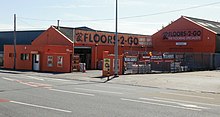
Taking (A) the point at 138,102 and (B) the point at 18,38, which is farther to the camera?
(B) the point at 18,38

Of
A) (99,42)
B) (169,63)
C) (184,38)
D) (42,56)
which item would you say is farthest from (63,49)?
(184,38)

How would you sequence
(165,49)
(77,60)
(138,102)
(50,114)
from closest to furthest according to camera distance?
(50,114) < (138,102) < (77,60) < (165,49)

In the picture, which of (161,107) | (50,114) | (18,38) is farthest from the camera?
(18,38)

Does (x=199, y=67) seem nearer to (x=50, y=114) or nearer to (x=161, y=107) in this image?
(x=161, y=107)

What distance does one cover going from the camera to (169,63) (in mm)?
39031

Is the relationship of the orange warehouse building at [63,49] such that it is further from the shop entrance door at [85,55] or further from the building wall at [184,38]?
the building wall at [184,38]

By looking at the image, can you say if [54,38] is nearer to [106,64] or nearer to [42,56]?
[42,56]

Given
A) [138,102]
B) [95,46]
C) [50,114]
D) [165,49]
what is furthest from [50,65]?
[50,114]

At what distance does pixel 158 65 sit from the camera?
39.4 meters

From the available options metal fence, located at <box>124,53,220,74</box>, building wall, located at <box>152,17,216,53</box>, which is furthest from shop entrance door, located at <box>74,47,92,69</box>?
building wall, located at <box>152,17,216,53</box>

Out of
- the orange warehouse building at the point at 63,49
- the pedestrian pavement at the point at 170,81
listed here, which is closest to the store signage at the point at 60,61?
the orange warehouse building at the point at 63,49

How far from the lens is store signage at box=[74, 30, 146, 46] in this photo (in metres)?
46.1

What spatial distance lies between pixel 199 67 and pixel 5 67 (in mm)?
24862

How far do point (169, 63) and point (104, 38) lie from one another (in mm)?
12926
